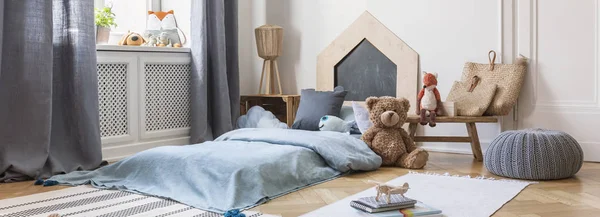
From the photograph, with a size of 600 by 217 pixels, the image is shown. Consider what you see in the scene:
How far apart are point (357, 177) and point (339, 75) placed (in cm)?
155

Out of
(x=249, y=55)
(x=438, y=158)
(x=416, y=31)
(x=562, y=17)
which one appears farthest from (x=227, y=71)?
(x=562, y=17)

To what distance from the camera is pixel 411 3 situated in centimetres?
440

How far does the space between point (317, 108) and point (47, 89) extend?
1643mm

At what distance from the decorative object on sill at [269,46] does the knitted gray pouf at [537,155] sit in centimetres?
207

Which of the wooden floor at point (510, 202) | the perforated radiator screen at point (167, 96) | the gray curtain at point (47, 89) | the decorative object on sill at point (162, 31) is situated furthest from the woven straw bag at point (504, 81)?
the gray curtain at point (47, 89)

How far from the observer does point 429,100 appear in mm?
3924

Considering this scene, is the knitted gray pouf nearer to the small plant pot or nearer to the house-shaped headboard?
the house-shaped headboard

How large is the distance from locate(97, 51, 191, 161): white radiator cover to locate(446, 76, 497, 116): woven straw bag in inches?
71.8

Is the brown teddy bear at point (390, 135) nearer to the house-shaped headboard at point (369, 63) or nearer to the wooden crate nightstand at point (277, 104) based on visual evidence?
the house-shaped headboard at point (369, 63)

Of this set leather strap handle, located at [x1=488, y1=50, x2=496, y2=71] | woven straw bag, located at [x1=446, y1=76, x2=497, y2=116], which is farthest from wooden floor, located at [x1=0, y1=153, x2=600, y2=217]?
leather strap handle, located at [x1=488, y1=50, x2=496, y2=71]

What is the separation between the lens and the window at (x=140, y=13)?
4609 mm

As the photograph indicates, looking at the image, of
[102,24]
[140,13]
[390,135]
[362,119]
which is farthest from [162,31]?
[390,135]

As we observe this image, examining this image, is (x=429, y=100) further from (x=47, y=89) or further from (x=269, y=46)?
(x=47, y=89)

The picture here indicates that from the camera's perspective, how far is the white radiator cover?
401 cm
